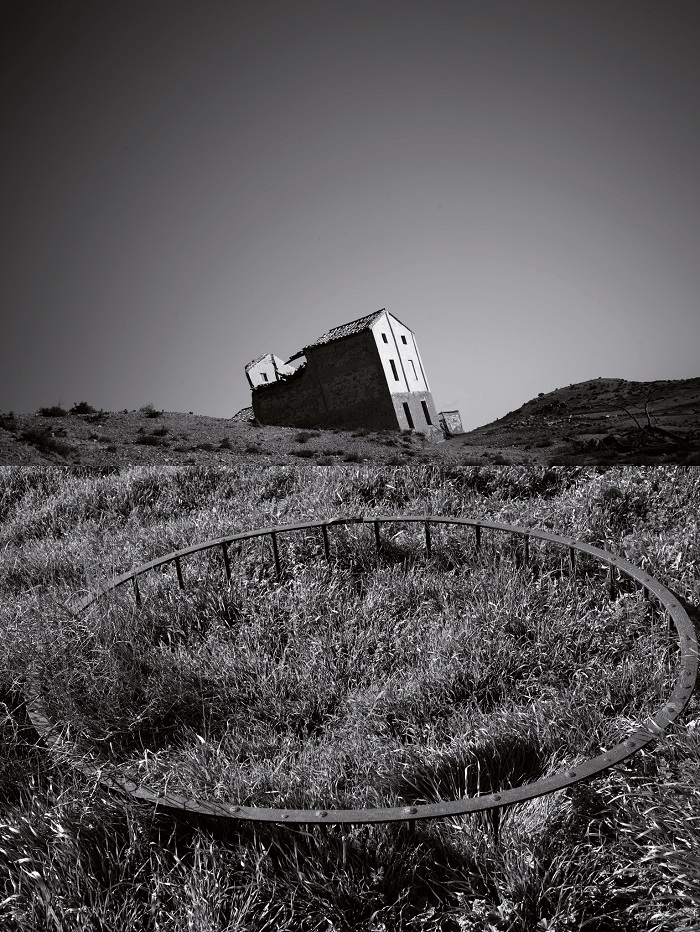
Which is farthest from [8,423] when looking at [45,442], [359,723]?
[359,723]

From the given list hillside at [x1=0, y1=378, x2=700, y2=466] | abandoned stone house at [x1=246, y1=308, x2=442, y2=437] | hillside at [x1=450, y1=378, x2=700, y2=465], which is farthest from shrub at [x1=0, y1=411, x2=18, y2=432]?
hillside at [x1=450, y1=378, x2=700, y2=465]

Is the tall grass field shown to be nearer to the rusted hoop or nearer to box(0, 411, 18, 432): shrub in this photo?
the rusted hoop

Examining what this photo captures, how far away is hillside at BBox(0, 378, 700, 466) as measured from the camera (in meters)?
2.75

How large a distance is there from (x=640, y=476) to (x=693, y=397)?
9.06ft

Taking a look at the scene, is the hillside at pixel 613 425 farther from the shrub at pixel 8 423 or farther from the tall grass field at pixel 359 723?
the shrub at pixel 8 423

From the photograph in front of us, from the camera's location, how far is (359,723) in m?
2.79

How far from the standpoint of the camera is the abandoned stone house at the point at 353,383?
4.15 meters

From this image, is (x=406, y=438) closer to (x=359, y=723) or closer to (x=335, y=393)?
(x=335, y=393)

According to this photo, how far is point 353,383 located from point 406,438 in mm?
644

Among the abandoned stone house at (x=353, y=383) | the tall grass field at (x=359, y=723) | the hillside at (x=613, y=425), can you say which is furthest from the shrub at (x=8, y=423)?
the hillside at (x=613, y=425)

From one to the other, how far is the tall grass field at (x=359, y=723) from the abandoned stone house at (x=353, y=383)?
3.51 feet

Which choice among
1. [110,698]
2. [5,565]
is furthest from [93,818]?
[5,565]

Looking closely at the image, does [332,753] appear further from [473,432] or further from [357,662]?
[473,432]

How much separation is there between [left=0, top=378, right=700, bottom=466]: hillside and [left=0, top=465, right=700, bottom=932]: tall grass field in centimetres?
80
